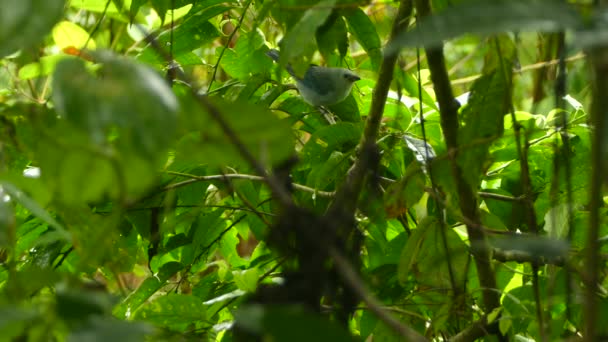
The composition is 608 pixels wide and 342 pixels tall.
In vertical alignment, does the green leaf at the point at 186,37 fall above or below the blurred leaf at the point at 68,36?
above

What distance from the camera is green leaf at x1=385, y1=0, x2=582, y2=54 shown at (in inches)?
12.2

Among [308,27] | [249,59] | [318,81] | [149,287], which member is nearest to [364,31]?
[318,81]

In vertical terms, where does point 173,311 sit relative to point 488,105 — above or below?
below

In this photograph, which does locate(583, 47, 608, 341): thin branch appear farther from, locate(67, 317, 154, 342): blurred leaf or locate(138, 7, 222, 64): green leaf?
locate(138, 7, 222, 64): green leaf

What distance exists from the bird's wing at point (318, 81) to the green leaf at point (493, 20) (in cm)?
44

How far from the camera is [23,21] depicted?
35 centimetres

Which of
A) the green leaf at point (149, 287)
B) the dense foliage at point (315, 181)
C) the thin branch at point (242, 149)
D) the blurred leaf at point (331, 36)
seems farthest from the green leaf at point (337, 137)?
the thin branch at point (242, 149)

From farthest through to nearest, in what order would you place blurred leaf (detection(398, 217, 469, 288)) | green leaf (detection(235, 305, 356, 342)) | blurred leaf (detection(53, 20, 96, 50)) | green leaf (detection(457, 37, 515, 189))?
blurred leaf (detection(53, 20, 96, 50)), blurred leaf (detection(398, 217, 469, 288)), green leaf (detection(457, 37, 515, 189)), green leaf (detection(235, 305, 356, 342))

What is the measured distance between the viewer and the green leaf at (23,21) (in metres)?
0.34

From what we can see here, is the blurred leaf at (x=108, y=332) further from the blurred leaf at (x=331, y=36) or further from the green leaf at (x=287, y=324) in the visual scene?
the blurred leaf at (x=331, y=36)

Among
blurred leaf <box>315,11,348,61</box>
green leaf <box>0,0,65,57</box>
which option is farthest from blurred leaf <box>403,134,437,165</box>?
green leaf <box>0,0,65,57</box>

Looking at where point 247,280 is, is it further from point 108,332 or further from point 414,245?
point 108,332

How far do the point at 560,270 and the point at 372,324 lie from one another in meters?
0.20

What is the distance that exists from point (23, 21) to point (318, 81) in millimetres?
455
